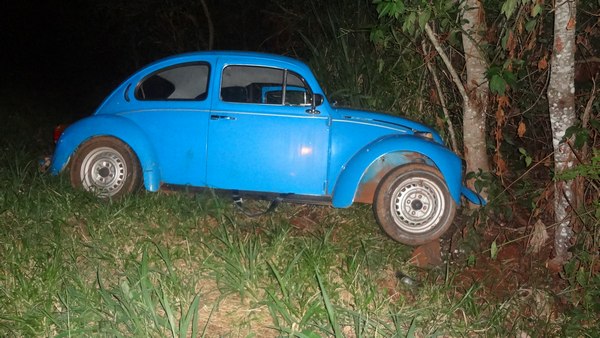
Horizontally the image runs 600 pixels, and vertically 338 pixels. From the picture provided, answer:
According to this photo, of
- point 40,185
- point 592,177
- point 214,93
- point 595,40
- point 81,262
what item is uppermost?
point 595,40

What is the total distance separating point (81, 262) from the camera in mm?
5152

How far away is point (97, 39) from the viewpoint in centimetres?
1686

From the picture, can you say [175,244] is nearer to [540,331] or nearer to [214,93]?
[214,93]

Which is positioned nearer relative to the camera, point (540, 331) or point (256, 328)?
point (256, 328)

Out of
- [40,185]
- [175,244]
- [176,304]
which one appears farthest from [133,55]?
[176,304]

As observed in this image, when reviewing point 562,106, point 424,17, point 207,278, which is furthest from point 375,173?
point 207,278

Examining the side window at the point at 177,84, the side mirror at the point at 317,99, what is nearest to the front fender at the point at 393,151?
the side mirror at the point at 317,99

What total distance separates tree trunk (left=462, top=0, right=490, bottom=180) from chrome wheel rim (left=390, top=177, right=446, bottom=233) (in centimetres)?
73

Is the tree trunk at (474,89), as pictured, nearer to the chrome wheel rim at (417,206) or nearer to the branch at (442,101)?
the branch at (442,101)

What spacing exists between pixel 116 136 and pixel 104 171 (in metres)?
0.38

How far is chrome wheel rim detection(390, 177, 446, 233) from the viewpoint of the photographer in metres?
5.98

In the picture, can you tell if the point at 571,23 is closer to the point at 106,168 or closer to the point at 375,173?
the point at 375,173

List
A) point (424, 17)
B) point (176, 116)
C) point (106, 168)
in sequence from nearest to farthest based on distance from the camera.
→ point (424, 17)
point (176, 116)
point (106, 168)

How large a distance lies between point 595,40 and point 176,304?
5.01m
